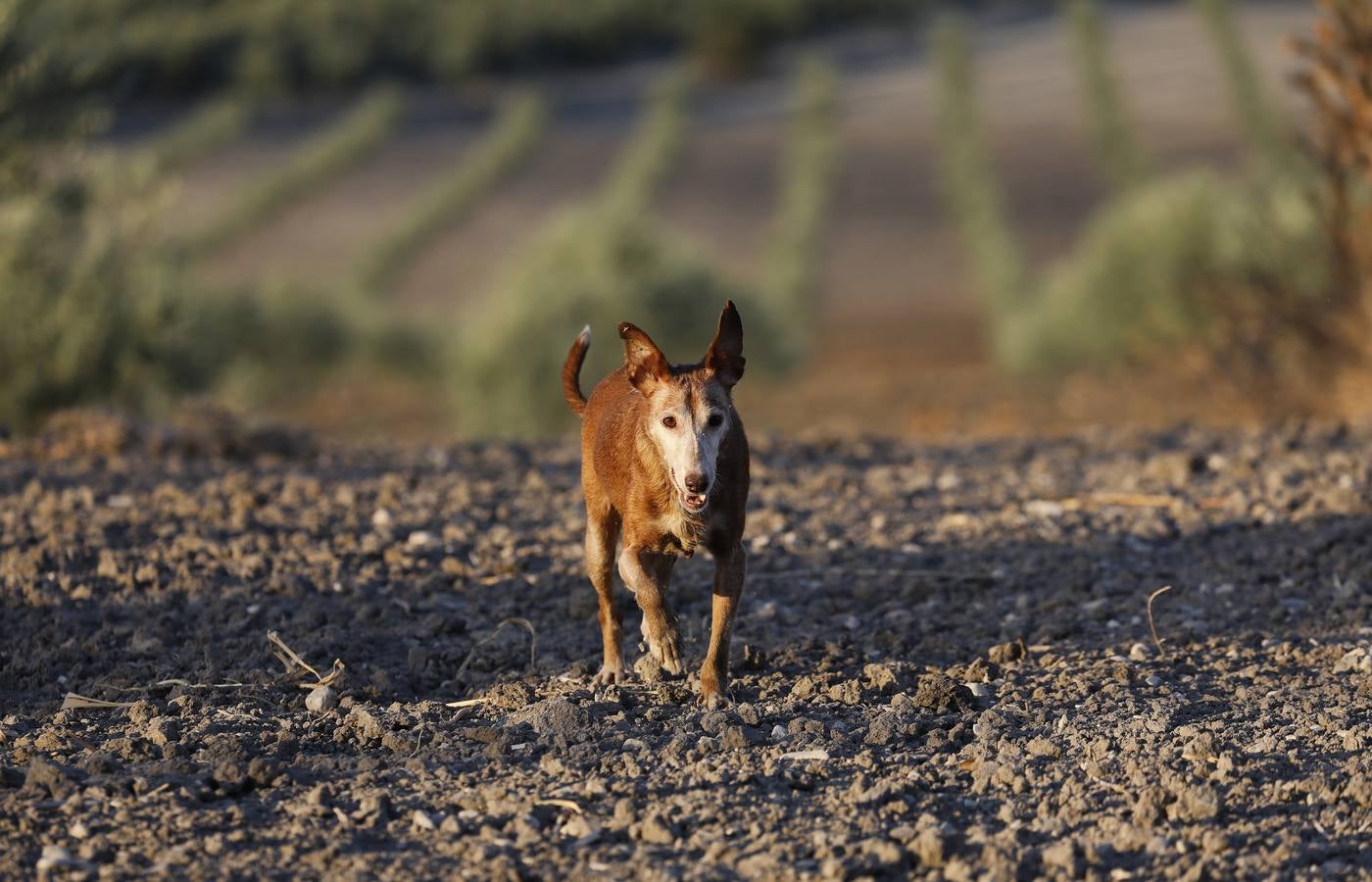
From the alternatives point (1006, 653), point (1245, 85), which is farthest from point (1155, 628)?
point (1245, 85)

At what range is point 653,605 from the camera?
5.62m

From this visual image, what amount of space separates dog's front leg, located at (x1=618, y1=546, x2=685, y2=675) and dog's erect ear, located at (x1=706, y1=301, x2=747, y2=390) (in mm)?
654

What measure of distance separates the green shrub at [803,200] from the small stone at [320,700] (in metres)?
14.8

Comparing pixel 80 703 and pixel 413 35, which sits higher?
pixel 413 35

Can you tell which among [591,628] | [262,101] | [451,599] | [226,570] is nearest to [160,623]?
[226,570]

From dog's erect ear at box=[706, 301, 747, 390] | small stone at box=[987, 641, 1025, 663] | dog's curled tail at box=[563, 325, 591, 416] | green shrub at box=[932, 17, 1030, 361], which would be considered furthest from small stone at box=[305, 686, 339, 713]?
green shrub at box=[932, 17, 1030, 361]

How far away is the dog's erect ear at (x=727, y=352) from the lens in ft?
18.0

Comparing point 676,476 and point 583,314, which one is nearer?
point 676,476

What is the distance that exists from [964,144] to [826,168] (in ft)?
11.5

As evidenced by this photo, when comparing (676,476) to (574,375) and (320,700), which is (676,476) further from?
(320,700)

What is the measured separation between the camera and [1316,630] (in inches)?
261

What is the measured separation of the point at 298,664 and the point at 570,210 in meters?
16.0

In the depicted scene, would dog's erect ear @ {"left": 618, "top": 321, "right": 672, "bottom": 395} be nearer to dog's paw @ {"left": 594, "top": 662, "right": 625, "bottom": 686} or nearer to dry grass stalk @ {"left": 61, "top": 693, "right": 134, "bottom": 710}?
dog's paw @ {"left": 594, "top": 662, "right": 625, "bottom": 686}

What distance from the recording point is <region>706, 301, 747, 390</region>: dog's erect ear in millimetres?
5500
